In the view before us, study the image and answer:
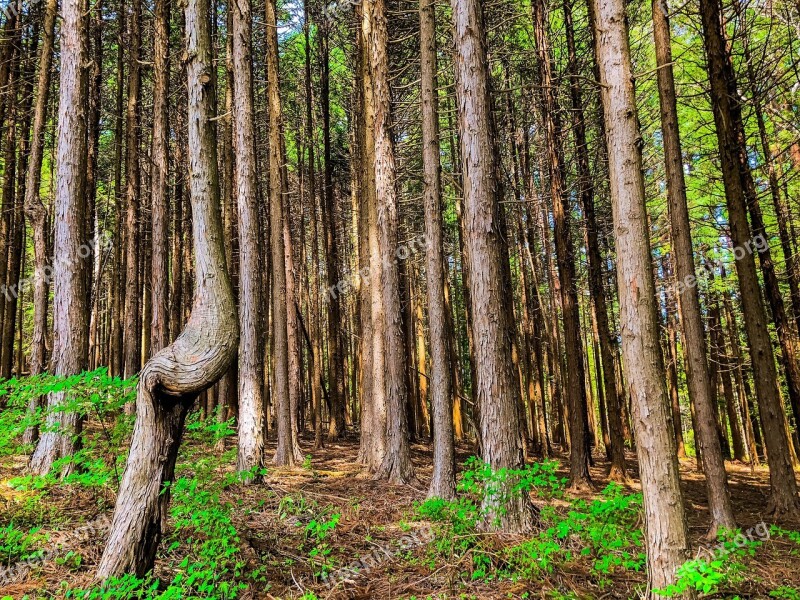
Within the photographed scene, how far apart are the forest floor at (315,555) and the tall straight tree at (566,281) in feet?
13.4

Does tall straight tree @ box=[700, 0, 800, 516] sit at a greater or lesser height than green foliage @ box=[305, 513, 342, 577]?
greater

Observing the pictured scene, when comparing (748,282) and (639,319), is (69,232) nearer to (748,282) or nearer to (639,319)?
(639,319)

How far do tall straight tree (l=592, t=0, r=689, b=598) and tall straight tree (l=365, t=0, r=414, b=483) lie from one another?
203 inches

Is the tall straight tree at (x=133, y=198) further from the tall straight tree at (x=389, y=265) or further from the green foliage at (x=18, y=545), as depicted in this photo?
the green foliage at (x=18, y=545)

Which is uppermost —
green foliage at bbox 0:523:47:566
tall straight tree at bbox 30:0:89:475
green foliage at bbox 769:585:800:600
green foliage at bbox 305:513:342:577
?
tall straight tree at bbox 30:0:89:475

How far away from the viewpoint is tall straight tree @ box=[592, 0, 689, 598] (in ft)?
12.4

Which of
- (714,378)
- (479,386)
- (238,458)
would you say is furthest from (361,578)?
(714,378)

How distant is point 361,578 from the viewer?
15.5 feet

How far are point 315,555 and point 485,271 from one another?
3707mm

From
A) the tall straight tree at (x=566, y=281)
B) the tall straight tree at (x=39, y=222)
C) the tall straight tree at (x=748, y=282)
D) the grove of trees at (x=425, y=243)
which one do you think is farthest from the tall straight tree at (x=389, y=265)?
the tall straight tree at (x=39, y=222)

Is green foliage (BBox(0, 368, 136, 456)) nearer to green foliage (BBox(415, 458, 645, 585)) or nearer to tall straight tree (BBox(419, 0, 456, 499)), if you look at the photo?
green foliage (BBox(415, 458, 645, 585))

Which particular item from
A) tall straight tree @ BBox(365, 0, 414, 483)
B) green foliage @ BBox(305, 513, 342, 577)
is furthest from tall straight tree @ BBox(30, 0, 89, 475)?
tall straight tree @ BBox(365, 0, 414, 483)

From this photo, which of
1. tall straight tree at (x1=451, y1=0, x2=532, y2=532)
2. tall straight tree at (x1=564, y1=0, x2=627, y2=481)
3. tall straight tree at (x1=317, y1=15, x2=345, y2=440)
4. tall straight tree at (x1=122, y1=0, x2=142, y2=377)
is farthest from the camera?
tall straight tree at (x1=317, y1=15, x2=345, y2=440)

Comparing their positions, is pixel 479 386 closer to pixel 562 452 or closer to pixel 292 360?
pixel 292 360
